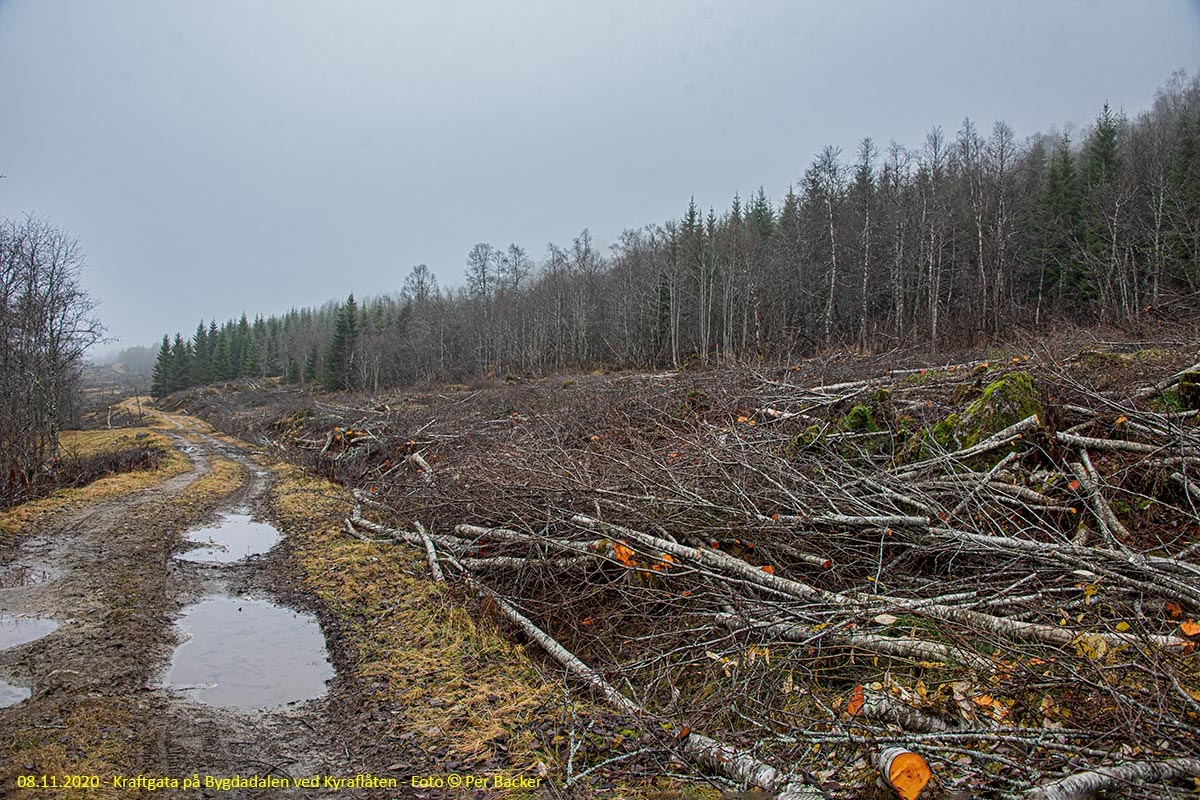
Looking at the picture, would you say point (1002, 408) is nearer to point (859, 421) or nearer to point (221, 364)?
point (859, 421)

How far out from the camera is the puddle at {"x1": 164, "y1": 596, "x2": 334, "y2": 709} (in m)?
4.23

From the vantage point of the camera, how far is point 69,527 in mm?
8602

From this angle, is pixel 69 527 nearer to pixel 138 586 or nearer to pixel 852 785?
pixel 138 586

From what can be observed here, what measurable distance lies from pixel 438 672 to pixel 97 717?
217cm

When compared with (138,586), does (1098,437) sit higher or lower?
higher

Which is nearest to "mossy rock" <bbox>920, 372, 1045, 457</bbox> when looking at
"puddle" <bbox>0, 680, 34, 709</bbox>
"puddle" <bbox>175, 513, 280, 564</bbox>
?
"puddle" <bbox>0, 680, 34, 709</bbox>

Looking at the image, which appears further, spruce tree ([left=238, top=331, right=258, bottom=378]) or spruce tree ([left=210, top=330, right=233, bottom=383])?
spruce tree ([left=238, top=331, right=258, bottom=378])

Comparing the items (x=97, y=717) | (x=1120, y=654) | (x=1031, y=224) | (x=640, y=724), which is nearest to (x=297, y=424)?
(x=97, y=717)

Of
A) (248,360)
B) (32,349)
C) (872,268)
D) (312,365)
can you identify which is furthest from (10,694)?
(248,360)

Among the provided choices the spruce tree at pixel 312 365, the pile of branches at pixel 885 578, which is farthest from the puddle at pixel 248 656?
the spruce tree at pixel 312 365

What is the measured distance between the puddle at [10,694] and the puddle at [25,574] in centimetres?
298

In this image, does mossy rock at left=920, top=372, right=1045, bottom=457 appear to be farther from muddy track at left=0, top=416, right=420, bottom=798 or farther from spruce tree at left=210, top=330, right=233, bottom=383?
spruce tree at left=210, top=330, right=233, bottom=383

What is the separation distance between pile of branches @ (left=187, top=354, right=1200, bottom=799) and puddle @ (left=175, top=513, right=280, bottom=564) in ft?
5.07

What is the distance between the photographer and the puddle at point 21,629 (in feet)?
15.3
